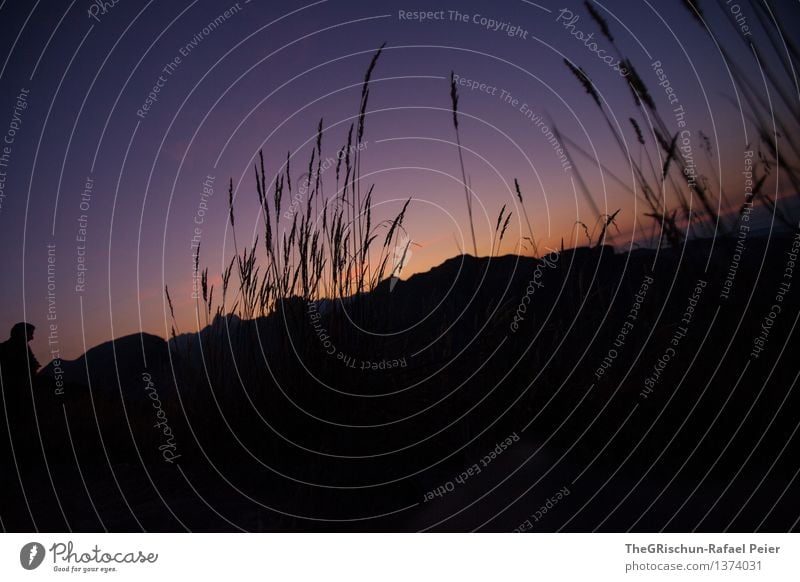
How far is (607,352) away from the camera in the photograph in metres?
2.64

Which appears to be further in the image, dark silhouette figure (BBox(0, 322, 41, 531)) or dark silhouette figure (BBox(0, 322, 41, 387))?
dark silhouette figure (BBox(0, 322, 41, 387))

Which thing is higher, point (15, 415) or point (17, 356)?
point (17, 356)

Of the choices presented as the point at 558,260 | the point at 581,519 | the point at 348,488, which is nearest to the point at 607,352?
the point at 558,260

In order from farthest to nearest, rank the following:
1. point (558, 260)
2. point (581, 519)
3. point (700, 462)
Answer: point (558, 260) → point (700, 462) → point (581, 519)

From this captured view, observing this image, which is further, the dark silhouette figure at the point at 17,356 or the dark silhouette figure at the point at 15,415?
the dark silhouette figure at the point at 17,356

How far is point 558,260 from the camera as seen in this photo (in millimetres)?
2922

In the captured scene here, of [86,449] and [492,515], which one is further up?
[86,449]
